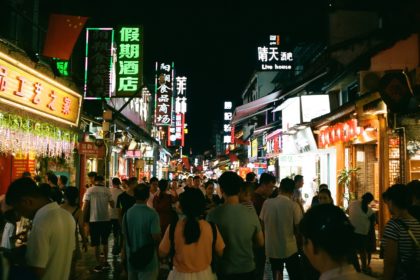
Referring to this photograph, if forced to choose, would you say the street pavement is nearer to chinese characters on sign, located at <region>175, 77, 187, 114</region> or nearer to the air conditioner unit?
the air conditioner unit

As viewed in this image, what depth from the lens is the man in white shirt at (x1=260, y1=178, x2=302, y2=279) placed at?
312 inches

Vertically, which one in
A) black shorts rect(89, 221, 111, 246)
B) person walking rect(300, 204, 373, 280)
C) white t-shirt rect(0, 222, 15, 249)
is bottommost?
black shorts rect(89, 221, 111, 246)

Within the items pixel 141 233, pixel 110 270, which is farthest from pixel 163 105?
pixel 141 233

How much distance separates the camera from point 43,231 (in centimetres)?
446

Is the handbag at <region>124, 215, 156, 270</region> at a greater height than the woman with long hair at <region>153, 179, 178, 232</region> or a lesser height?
lesser

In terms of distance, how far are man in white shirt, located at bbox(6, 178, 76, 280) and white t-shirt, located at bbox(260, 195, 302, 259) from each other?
13.1ft

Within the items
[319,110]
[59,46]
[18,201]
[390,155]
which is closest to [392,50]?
[390,155]

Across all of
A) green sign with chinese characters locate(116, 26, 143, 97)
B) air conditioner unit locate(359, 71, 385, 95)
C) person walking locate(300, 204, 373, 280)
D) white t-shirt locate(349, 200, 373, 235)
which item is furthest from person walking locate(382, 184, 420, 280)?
green sign with chinese characters locate(116, 26, 143, 97)

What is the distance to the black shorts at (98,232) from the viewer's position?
12.0 m

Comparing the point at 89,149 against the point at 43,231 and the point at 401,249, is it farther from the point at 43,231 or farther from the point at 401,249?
the point at 401,249

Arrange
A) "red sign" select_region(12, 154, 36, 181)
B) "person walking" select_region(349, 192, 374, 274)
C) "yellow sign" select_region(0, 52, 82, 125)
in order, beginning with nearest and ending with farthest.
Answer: "yellow sign" select_region(0, 52, 82, 125) → "person walking" select_region(349, 192, 374, 274) → "red sign" select_region(12, 154, 36, 181)

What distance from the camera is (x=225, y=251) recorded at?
607cm

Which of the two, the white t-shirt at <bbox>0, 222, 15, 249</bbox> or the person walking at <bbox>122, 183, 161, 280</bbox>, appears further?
the white t-shirt at <bbox>0, 222, 15, 249</bbox>

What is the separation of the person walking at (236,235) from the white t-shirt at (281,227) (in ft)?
5.74
